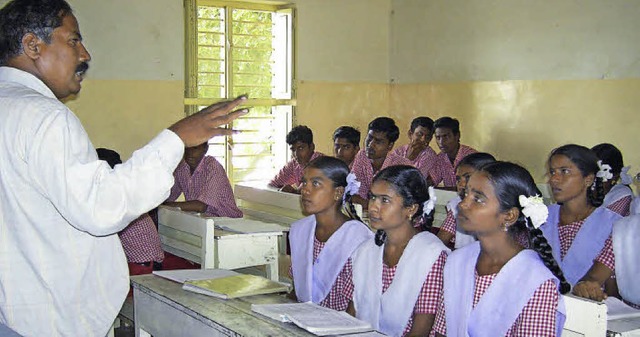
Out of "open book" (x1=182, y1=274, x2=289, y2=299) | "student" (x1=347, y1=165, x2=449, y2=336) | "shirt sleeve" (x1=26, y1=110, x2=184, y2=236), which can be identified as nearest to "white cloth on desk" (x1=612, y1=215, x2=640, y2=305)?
"student" (x1=347, y1=165, x2=449, y2=336)

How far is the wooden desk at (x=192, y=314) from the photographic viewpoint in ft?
7.81

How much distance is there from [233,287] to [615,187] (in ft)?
8.78

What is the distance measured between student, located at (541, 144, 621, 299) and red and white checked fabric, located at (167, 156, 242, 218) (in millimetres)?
2493

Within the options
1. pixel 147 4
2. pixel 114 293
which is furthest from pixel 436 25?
pixel 114 293

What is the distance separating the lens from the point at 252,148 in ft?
24.9

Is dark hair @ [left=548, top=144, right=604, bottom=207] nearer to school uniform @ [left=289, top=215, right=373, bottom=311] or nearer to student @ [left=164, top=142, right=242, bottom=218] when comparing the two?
school uniform @ [left=289, top=215, right=373, bottom=311]

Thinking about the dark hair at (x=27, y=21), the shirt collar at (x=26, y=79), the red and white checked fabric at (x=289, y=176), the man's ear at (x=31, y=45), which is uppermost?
the dark hair at (x=27, y=21)

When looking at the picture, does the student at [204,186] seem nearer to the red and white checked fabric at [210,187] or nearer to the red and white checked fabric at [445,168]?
the red and white checked fabric at [210,187]

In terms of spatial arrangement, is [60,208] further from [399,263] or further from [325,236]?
[325,236]

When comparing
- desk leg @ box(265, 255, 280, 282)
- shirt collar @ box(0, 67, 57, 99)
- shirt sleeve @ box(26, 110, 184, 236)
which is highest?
shirt collar @ box(0, 67, 57, 99)

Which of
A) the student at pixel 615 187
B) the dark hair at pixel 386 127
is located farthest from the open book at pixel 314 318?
the dark hair at pixel 386 127

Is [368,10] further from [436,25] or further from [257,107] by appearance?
[257,107]

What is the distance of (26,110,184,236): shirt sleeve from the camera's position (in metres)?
1.73

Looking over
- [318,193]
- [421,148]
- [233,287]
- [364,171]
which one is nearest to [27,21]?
[233,287]
